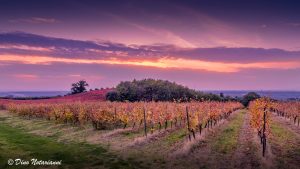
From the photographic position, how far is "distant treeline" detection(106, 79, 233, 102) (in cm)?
8219

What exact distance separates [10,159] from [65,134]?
1216 cm

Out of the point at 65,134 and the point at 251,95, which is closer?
the point at 65,134

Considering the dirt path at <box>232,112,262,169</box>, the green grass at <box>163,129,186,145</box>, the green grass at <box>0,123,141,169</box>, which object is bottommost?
the green grass at <box>0,123,141,169</box>

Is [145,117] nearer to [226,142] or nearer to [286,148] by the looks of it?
[226,142]

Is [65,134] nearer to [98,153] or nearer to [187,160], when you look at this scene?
[98,153]

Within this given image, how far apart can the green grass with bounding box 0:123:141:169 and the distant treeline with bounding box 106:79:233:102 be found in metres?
51.8

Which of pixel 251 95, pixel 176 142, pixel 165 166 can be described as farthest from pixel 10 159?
pixel 251 95

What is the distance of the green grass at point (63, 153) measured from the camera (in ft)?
68.7

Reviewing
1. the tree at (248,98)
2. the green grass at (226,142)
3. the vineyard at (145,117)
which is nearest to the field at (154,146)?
the green grass at (226,142)

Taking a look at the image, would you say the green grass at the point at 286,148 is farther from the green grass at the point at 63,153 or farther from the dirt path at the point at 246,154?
the green grass at the point at 63,153

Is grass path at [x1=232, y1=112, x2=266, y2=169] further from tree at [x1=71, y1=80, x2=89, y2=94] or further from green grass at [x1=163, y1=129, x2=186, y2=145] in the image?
tree at [x1=71, y1=80, x2=89, y2=94]

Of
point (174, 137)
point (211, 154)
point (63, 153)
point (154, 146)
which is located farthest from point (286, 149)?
point (63, 153)

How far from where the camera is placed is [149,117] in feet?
118

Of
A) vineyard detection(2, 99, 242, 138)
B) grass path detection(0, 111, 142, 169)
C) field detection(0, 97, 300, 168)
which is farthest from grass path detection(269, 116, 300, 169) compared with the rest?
grass path detection(0, 111, 142, 169)
